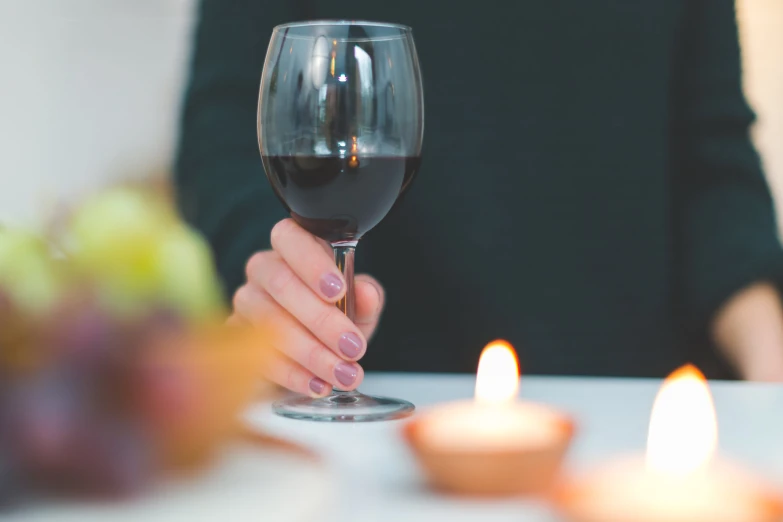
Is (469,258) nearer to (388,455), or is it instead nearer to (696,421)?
(388,455)

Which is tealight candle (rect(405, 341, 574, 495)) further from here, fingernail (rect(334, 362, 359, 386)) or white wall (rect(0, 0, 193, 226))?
white wall (rect(0, 0, 193, 226))

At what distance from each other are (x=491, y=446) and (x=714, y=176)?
101cm

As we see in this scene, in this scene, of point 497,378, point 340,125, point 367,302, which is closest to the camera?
point 497,378

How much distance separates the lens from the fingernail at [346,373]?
2.20 ft

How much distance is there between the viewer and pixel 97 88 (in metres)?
2.55

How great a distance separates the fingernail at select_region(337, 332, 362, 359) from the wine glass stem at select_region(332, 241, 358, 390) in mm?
27

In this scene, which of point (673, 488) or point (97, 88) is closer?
point (673, 488)

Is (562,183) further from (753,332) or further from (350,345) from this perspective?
(350,345)

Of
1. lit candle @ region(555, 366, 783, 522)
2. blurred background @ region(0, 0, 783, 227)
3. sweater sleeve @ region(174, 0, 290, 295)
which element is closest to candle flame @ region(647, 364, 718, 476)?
lit candle @ region(555, 366, 783, 522)

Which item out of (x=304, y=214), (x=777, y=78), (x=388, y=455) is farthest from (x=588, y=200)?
(x=777, y=78)

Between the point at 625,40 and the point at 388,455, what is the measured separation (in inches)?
37.9

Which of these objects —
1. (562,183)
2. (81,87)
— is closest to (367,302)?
(562,183)

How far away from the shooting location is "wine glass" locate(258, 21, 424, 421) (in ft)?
2.03

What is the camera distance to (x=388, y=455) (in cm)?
48
